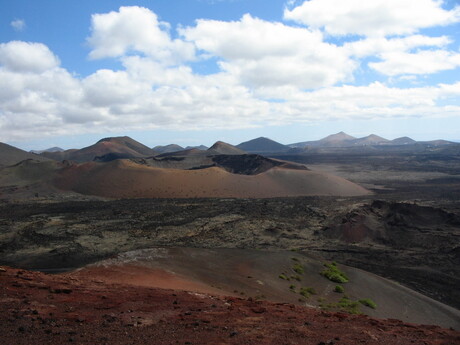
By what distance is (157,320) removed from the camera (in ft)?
36.2

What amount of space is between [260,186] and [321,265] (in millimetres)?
42453

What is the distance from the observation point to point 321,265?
24.8 metres

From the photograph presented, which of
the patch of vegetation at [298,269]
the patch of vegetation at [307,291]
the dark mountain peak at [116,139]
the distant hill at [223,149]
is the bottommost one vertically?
the patch of vegetation at [307,291]

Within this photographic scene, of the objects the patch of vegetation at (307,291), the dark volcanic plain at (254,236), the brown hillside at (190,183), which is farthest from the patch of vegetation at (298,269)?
the brown hillside at (190,183)

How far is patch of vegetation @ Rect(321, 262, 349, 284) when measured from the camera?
2253 centimetres

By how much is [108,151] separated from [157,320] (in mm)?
166735

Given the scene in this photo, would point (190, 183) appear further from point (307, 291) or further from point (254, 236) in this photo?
point (307, 291)

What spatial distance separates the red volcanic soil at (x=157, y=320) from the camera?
968cm

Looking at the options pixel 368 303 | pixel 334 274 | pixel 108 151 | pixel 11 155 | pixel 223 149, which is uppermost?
pixel 108 151

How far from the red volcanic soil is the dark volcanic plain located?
0.34ft

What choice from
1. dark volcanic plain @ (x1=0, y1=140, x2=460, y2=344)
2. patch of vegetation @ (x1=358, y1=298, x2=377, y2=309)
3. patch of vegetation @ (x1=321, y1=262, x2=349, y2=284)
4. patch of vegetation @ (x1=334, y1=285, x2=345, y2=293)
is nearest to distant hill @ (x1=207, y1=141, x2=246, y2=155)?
dark volcanic plain @ (x1=0, y1=140, x2=460, y2=344)

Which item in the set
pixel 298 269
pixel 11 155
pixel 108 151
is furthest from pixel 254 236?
pixel 108 151

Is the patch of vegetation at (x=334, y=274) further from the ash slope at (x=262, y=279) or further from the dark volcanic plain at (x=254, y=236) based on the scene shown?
the dark volcanic plain at (x=254, y=236)

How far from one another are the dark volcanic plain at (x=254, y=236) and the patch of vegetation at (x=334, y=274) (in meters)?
4.28
